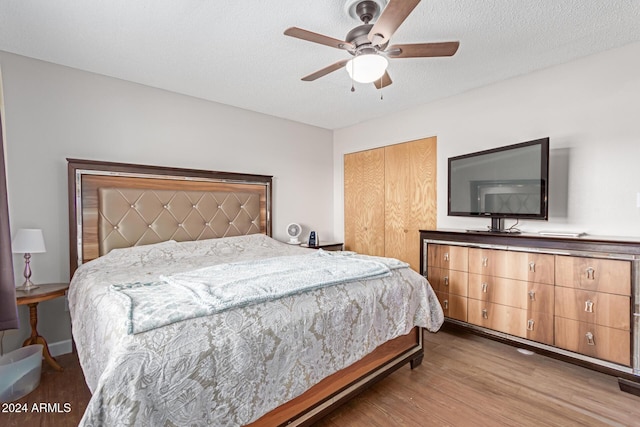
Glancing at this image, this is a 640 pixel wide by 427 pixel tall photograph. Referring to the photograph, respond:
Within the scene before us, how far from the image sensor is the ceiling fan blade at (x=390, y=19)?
57.6 inches

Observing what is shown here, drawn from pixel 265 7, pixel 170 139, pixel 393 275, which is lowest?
pixel 393 275

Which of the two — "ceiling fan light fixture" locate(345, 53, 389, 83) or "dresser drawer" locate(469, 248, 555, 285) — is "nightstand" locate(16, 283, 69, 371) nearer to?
"ceiling fan light fixture" locate(345, 53, 389, 83)

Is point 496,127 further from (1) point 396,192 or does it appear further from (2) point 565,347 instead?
(2) point 565,347

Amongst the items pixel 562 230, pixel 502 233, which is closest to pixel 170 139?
pixel 502 233

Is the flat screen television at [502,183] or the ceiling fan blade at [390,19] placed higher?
the ceiling fan blade at [390,19]

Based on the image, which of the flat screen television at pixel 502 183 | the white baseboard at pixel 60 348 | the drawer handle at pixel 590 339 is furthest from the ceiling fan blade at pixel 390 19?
the white baseboard at pixel 60 348

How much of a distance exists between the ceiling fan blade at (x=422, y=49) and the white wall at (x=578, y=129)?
110cm

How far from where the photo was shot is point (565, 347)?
2.30 meters

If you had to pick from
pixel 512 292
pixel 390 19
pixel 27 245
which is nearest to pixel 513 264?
pixel 512 292

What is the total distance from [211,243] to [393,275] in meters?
1.98

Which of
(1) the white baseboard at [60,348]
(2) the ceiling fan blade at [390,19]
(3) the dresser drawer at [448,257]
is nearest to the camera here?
(2) the ceiling fan blade at [390,19]

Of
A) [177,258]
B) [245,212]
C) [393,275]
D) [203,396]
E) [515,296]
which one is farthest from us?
[245,212]

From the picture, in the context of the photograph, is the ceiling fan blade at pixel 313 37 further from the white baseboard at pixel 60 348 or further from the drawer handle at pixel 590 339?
the white baseboard at pixel 60 348

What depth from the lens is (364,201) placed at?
4477mm
